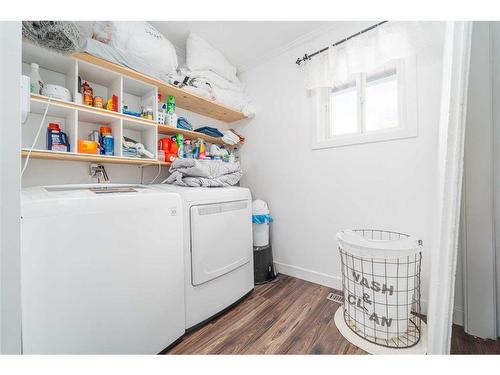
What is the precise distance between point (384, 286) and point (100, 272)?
1379mm

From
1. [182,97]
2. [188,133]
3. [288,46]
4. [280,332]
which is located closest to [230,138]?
[188,133]

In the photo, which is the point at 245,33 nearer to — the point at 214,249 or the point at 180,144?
the point at 180,144

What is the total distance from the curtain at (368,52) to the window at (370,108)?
0.10 meters

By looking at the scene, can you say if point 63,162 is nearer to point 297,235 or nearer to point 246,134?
point 246,134

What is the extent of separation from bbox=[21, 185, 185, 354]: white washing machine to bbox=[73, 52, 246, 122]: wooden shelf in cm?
79

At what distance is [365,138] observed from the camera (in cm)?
154

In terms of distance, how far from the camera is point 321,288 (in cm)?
171

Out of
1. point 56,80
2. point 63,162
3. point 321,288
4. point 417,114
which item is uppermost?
point 56,80

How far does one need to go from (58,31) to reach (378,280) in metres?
2.05

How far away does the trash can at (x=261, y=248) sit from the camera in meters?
1.81

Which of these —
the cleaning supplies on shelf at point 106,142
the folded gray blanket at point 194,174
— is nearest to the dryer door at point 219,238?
the folded gray blanket at point 194,174

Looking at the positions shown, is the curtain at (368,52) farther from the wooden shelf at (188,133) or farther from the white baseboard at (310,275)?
the white baseboard at (310,275)
